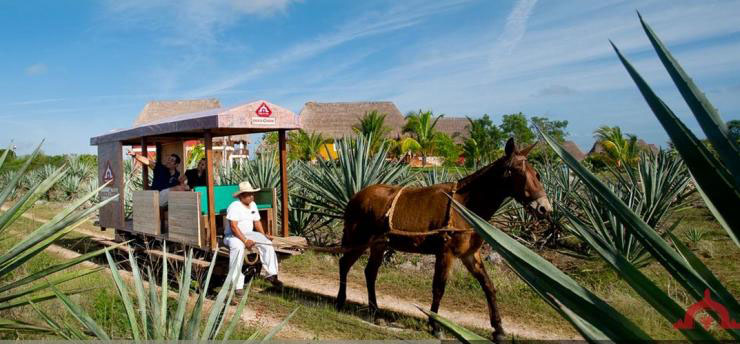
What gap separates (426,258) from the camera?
10.1 metres

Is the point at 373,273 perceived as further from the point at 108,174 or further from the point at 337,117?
the point at 337,117

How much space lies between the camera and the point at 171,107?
40000mm

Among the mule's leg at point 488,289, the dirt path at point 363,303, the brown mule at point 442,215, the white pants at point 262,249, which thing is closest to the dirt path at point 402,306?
the dirt path at point 363,303

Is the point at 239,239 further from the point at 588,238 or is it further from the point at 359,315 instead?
the point at 588,238

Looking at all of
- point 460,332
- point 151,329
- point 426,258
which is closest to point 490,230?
point 460,332

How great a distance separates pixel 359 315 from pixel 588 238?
550 cm

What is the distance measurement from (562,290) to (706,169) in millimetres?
423

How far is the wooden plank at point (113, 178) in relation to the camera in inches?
400

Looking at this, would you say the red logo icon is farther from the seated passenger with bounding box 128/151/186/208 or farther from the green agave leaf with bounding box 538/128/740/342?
the seated passenger with bounding box 128/151/186/208

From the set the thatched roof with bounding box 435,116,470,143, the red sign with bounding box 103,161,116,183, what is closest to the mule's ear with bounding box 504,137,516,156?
the red sign with bounding box 103,161,116,183

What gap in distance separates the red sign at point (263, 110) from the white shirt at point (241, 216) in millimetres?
1225

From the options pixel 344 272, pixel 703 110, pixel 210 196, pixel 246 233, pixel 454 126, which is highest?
pixel 454 126

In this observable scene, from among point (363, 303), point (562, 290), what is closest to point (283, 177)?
point (363, 303)

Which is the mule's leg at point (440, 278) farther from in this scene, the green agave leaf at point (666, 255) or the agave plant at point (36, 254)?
the green agave leaf at point (666, 255)
